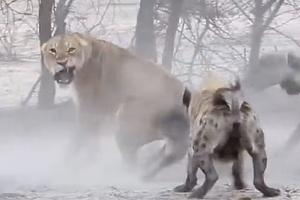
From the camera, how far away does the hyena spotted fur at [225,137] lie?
2844 millimetres

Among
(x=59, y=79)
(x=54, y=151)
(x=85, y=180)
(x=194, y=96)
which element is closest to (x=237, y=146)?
(x=194, y=96)

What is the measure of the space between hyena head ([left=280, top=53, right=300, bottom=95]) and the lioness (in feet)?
2.63

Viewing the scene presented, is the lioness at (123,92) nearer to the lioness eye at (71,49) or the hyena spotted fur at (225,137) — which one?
the lioness eye at (71,49)

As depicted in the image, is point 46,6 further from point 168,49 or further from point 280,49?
point 280,49

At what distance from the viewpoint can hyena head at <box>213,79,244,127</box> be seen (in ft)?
9.30

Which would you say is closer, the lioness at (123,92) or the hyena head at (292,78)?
the lioness at (123,92)

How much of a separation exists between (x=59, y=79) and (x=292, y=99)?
148 centimetres

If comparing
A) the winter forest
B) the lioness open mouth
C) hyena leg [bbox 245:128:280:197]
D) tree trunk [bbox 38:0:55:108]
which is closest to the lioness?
the lioness open mouth

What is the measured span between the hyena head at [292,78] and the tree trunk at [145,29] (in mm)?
789

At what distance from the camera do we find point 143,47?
16.4 ft

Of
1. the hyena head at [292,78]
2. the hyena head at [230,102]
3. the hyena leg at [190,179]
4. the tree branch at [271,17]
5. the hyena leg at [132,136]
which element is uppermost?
the tree branch at [271,17]

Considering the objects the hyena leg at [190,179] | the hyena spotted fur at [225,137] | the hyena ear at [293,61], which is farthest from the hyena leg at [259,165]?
the hyena ear at [293,61]

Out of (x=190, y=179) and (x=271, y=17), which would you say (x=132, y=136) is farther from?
(x=271, y=17)

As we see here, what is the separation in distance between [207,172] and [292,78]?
1860 millimetres
